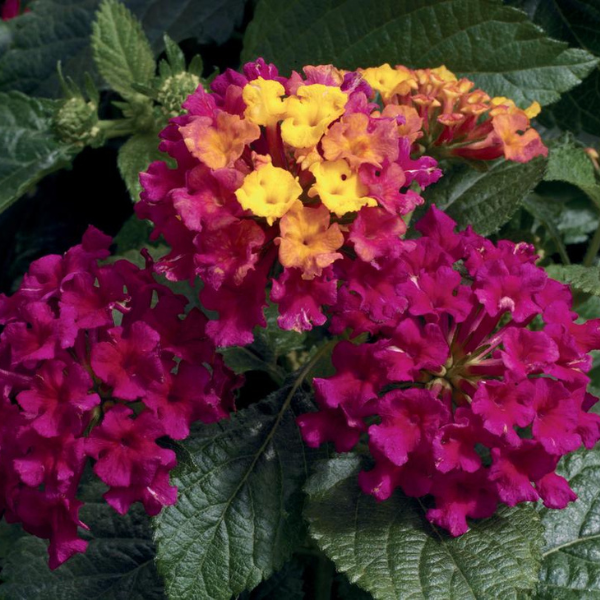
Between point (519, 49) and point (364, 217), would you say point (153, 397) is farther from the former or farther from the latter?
point (519, 49)

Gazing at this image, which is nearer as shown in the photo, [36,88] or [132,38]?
[132,38]

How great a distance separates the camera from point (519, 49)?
1281mm

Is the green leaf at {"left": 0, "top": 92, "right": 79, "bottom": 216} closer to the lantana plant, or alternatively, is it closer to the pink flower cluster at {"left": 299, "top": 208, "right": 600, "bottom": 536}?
the lantana plant

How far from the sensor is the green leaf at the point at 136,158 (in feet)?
4.25

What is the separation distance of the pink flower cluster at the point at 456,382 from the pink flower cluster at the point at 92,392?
15 cm

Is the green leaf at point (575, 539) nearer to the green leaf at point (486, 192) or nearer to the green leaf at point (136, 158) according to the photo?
the green leaf at point (486, 192)

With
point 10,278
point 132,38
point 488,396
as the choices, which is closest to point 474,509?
point 488,396

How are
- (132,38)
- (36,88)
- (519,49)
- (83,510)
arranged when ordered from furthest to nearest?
(36,88) < (132,38) < (519,49) < (83,510)

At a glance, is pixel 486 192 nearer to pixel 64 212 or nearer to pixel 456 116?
pixel 456 116

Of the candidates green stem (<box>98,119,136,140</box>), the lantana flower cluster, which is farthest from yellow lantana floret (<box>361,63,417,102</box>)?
green stem (<box>98,119,136,140</box>)

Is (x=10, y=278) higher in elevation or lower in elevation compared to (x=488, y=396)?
lower

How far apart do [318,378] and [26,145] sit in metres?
0.77

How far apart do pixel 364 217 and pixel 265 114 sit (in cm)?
14

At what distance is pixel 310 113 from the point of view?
2.90 ft
